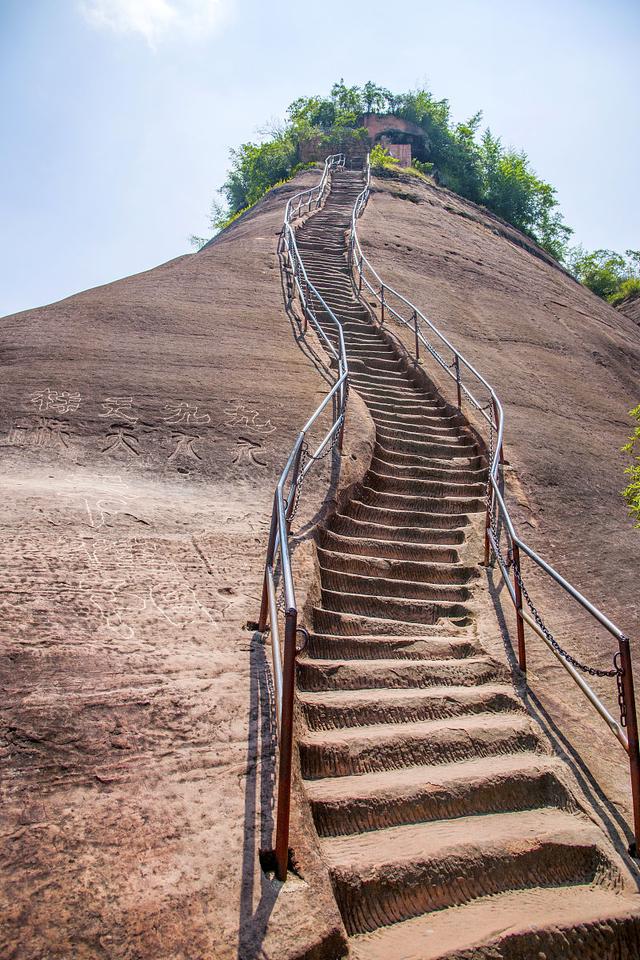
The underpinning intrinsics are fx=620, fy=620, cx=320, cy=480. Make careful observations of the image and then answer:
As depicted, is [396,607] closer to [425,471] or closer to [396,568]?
[396,568]

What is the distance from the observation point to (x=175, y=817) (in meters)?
2.62

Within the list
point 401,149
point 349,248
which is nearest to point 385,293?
point 349,248

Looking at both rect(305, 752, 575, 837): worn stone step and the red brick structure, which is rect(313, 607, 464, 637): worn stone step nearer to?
rect(305, 752, 575, 837): worn stone step

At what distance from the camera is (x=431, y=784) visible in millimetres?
3334

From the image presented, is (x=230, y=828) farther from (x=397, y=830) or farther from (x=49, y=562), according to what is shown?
(x=49, y=562)

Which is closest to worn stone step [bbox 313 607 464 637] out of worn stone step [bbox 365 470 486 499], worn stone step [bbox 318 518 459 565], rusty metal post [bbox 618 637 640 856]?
worn stone step [bbox 318 518 459 565]

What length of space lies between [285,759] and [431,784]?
3.83 ft

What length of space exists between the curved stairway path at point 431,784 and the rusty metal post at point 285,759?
0.38 meters

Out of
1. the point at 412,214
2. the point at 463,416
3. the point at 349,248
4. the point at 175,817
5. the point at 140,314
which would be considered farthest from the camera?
the point at 412,214

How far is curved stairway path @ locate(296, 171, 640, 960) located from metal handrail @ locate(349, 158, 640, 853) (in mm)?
408

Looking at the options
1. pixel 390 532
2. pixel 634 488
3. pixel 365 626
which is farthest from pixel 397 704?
pixel 634 488

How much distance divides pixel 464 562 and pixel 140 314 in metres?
6.27

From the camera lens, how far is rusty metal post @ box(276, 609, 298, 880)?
2.50 metres

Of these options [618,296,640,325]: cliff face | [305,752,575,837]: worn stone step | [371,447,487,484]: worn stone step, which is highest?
[618,296,640,325]: cliff face
